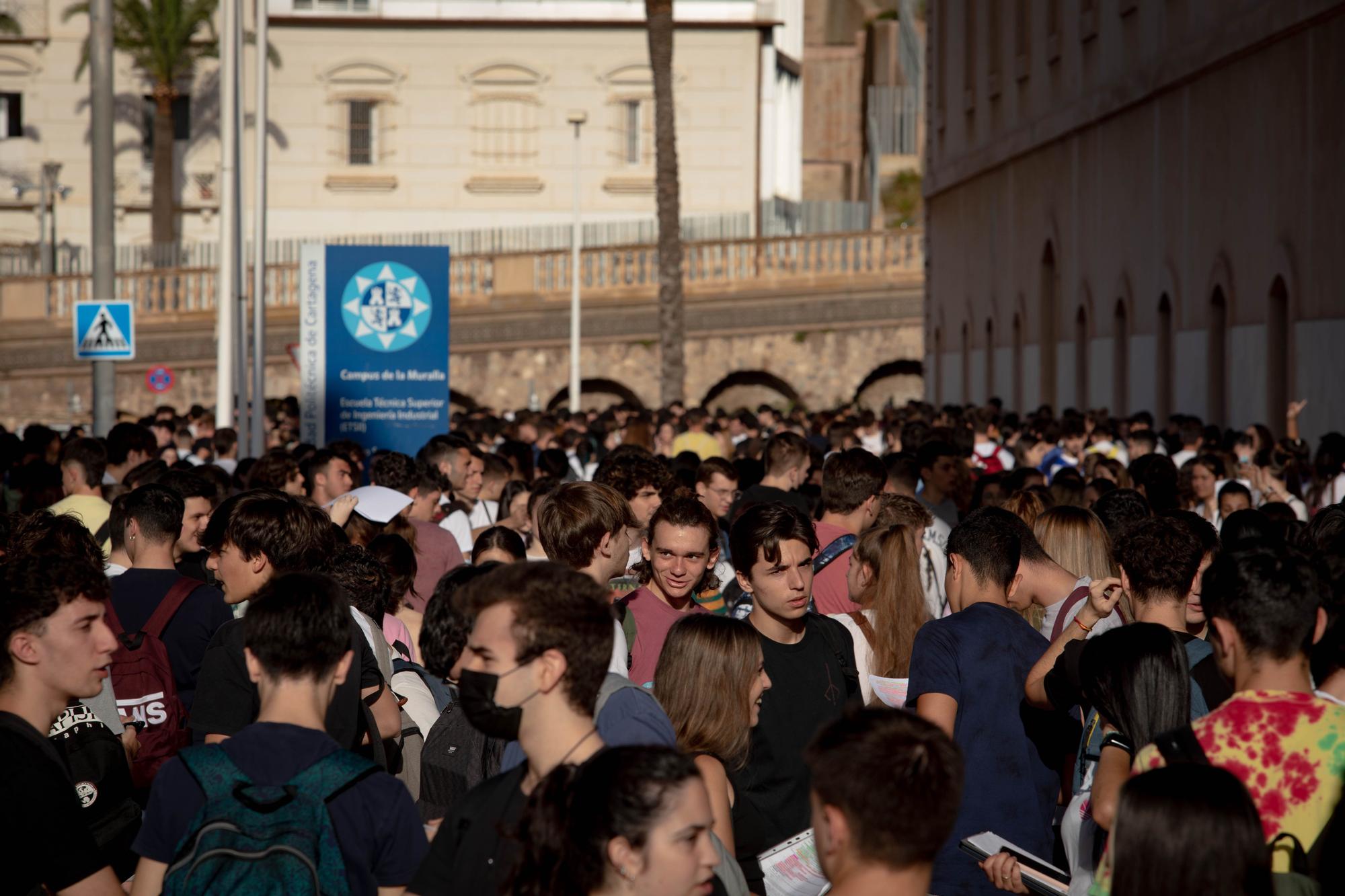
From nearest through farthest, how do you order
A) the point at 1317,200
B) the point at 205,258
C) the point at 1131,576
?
the point at 1131,576
the point at 1317,200
the point at 205,258

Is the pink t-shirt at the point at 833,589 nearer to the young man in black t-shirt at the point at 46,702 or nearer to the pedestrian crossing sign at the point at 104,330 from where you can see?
the young man in black t-shirt at the point at 46,702

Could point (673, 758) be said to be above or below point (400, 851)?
above

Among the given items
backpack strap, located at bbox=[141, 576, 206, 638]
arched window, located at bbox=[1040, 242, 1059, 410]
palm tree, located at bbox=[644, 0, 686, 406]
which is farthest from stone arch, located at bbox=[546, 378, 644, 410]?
backpack strap, located at bbox=[141, 576, 206, 638]

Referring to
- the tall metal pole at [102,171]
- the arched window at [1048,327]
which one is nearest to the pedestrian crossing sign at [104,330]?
the tall metal pole at [102,171]

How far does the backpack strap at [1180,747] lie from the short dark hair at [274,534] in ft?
10.9

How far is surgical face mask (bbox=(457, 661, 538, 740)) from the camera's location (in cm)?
407

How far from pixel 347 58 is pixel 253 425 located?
30716 mm

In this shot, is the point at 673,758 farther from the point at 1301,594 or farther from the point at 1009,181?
the point at 1009,181

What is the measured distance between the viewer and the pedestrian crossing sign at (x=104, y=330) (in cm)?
1598

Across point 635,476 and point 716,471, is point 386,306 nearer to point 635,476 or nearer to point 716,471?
point 716,471

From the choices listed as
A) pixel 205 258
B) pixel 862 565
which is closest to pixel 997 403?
pixel 862 565

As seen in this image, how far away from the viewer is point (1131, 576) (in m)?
5.79

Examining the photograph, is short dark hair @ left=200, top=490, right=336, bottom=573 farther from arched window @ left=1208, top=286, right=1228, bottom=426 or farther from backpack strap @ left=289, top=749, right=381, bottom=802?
arched window @ left=1208, top=286, right=1228, bottom=426

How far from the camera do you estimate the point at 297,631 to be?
176 inches
